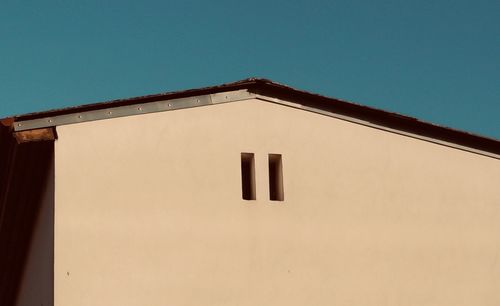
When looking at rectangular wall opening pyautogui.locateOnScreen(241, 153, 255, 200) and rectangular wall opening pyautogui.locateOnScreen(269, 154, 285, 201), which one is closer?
rectangular wall opening pyautogui.locateOnScreen(241, 153, 255, 200)

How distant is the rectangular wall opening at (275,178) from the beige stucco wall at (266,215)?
107 millimetres

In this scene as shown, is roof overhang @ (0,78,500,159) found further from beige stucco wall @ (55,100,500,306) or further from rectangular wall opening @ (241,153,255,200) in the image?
rectangular wall opening @ (241,153,255,200)

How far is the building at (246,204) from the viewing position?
11.3 meters

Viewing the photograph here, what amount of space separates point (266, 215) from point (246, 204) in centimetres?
38

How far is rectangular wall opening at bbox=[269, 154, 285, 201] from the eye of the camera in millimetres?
12703

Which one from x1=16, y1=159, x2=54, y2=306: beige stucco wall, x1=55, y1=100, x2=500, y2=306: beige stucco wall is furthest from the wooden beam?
x1=16, y1=159, x2=54, y2=306: beige stucco wall

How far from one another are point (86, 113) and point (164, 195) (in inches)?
64.5

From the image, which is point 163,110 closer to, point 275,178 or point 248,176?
point 248,176

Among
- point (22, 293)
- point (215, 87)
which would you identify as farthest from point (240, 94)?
point (22, 293)

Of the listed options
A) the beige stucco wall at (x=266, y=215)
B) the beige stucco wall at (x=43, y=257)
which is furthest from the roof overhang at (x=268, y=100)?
the beige stucco wall at (x=43, y=257)

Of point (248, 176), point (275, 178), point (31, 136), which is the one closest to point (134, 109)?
point (31, 136)

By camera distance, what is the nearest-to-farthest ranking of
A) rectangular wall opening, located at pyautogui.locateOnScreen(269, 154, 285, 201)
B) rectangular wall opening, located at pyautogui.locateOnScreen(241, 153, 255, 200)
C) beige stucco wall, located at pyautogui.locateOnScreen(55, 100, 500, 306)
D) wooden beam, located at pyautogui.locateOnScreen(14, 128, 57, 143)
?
wooden beam, located at pyautogui.locateOnScreen(14, 128, 57, 143) → beige stucco wall, located at pyautogui.locateOnScreen(55, 100, 500, 306) → rectangular wall opening, located at pyautogui.locateOnScreen(241, 153, 255, 200) → rectangular wall opening, located at pyautogui.locateOnScreen(269, 154, 285, 201)

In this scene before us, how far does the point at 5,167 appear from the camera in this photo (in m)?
12.4

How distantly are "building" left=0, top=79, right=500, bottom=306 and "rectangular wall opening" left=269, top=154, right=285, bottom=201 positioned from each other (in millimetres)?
23
